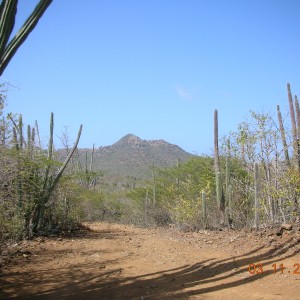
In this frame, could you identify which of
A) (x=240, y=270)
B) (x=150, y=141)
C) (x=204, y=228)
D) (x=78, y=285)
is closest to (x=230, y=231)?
(x=204, y=228)

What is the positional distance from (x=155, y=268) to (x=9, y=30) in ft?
16.3

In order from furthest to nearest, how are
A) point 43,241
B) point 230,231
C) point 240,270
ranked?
point 230,231 < point 43,241 < point 240,270

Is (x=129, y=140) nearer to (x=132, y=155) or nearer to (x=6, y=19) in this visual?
(x=132, y=155)

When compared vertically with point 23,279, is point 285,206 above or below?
above

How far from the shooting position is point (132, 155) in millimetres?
49656

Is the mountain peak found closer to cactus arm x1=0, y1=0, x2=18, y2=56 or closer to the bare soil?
the bare soil

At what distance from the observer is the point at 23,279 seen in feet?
19.8

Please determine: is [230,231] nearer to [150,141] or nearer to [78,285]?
[78,285]

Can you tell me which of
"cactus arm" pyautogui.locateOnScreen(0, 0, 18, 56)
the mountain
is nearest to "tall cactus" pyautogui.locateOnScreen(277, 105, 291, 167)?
"cactus arm" pyautogui.locateOnScreen(0, 0, 18, 56)

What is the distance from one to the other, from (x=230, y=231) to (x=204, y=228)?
1.30 meters

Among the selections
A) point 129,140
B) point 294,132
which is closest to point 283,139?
point 294,132
